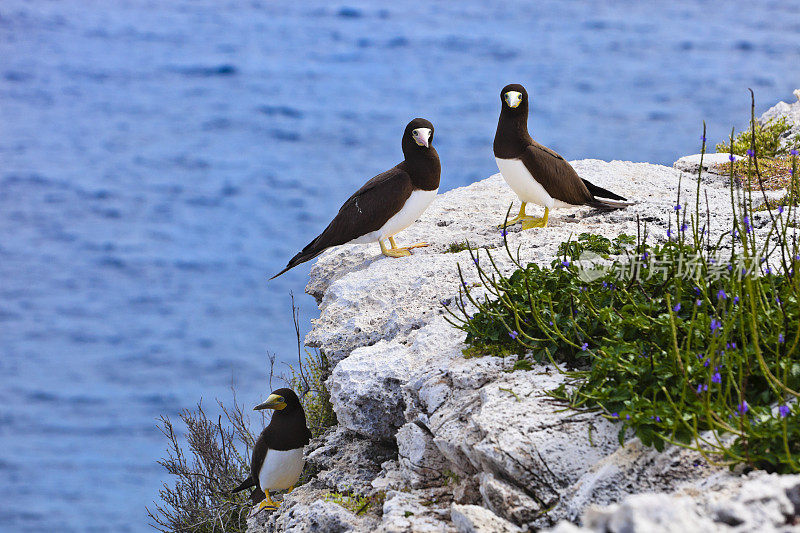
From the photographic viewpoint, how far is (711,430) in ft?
10.3

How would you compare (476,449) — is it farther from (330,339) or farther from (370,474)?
(330,339)

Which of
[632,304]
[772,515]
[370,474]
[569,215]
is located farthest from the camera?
[569,215]

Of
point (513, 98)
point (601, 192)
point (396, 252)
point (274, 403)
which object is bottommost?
point (274, 403)

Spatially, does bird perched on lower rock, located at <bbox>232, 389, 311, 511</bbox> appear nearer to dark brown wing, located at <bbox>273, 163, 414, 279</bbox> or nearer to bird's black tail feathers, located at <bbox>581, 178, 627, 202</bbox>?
dark brown wing, located at <bbox>273, 163, 414, 279</bbox>

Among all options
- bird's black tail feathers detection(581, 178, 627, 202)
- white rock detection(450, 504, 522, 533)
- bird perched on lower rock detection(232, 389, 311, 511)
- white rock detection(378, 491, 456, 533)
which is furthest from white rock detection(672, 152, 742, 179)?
white rock detection(450, 504, 522, 533)

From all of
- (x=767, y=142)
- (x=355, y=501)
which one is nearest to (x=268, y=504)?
(x=355, y=501)

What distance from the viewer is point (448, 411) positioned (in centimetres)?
400

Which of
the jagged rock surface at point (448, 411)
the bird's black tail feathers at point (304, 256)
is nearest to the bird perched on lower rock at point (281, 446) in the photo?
the jagged rock surface at point (448, 411)

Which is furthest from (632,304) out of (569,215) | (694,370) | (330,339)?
(569,215)

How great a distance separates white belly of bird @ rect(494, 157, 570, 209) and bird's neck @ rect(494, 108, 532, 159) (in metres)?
0.07

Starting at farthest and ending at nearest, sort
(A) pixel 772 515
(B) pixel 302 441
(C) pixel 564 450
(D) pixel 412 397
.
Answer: (B) pixel 302 441 < (D) pixel 412 397 < (C) pixel 564 450 < (A) pixel 772 515

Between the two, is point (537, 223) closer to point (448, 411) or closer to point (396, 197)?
point (396, 197)

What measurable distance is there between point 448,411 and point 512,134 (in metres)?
3.31

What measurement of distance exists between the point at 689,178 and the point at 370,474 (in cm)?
520
